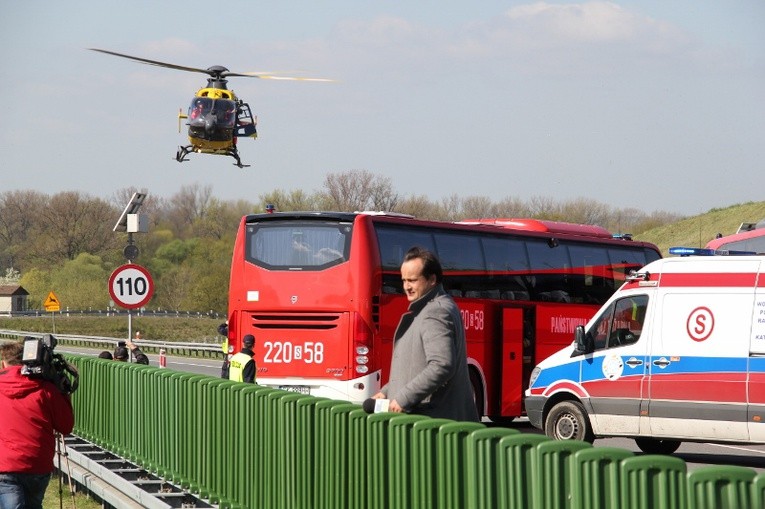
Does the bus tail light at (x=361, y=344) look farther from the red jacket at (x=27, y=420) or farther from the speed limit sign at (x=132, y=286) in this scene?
the red jacket at (x=27, y=420)

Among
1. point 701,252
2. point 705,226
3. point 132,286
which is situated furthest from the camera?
point 705,226

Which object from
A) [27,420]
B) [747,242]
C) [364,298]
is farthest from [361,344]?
[747,242]

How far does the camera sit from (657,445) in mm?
18656

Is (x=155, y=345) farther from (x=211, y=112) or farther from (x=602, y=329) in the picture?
(x=602, y=329)

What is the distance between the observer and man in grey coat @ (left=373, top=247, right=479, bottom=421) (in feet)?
24.6

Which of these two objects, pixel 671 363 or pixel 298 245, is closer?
pixel 671 363

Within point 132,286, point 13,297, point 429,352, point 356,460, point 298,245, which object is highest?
point 298,245

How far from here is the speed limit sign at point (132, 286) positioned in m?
24.4

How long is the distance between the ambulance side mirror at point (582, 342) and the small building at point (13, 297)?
100.0 metres

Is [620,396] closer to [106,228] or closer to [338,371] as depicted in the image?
[338,371]

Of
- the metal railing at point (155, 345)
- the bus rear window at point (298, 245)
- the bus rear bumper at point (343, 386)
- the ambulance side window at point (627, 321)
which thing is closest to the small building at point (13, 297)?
the metal railing at point (155, 345)

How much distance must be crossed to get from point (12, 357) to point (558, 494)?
461 centimetres

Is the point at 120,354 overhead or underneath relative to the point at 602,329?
underneath

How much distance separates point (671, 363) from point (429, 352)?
30.9 ft
